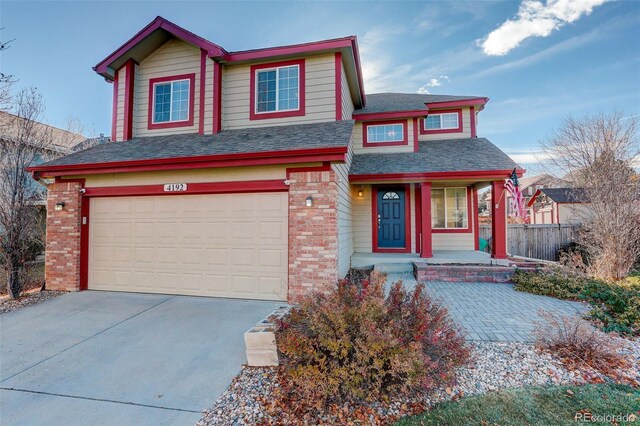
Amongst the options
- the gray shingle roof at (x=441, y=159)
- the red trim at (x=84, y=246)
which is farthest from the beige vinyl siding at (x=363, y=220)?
the red trim at (x=84, y=246)

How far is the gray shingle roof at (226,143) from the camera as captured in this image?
6.08 metres

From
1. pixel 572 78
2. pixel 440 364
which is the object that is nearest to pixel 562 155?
pixel 572 78

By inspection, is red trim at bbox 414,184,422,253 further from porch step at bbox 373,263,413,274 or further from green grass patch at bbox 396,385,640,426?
green grass patch at bbox 396,385,640,426

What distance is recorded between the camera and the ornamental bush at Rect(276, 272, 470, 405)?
8.60ft

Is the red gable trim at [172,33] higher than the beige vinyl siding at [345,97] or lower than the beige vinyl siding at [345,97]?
higher

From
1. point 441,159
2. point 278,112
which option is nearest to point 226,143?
point 278,112

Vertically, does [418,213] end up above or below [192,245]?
above

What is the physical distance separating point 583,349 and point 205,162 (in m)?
7.00

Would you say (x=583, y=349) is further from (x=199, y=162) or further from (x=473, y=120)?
(x=473, y=120)

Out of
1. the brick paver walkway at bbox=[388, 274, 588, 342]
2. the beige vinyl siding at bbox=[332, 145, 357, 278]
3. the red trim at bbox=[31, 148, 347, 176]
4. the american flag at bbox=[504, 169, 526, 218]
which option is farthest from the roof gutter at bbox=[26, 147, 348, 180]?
the american flag at bbox=[504, 169, 526, 218]

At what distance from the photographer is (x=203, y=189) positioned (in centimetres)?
645

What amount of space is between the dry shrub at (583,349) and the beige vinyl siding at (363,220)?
6380 mm

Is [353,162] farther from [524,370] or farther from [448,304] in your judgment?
[524,370]

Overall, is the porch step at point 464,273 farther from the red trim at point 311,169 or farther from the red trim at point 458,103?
the red trim at point 458,103
